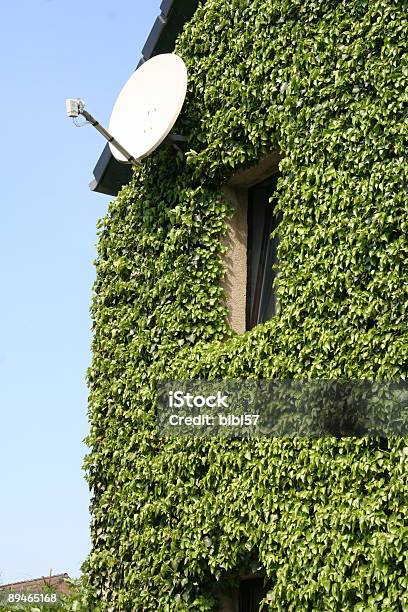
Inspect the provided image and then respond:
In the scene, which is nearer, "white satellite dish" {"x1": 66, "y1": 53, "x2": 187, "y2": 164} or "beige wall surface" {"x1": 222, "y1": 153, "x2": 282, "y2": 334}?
"beige wall surface" {"x1": 222, "y1": 153, "x2": 282, "y2": 334}

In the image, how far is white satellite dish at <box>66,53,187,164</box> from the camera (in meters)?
9.85

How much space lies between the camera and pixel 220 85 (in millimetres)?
9703

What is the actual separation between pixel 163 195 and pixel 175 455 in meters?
2.86

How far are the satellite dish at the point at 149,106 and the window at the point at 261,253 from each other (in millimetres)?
1130

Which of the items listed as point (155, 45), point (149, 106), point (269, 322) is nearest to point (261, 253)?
point (269, 322)

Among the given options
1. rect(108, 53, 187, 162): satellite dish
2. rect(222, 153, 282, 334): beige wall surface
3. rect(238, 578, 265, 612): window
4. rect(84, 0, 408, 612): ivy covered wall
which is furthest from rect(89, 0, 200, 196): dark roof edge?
rect(238, 578, 265, 612): window

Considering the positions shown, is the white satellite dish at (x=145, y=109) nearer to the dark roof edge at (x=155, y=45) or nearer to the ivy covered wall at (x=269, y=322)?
the ivy covered wall at (x=269, y=322)

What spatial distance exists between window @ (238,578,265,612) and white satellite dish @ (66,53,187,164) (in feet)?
14.3

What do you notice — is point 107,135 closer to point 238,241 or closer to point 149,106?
point 149,106

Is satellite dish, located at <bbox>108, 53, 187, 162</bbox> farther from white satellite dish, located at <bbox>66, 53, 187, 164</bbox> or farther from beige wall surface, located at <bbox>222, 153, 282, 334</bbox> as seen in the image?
beige wall surface, located at <bbox>222, 153, 282, 334</bbox>

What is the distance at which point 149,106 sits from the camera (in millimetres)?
10336

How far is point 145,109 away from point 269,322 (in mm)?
3171

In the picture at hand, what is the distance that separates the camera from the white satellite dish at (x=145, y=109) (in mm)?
9852

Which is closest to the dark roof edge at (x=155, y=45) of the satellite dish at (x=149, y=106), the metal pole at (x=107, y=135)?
the satellite dish at (x=149, y=106)
